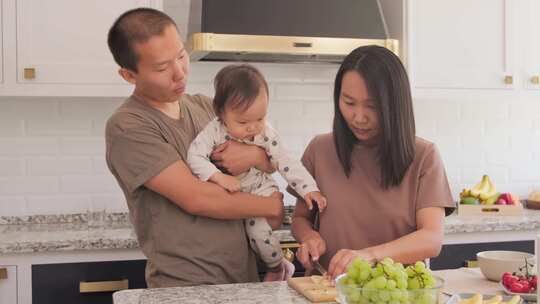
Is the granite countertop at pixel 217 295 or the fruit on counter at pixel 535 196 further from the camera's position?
the fruit on counter at pixel 535 196

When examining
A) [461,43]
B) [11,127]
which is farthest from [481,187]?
[11,127]

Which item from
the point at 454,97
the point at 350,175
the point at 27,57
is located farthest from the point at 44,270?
the point at 454,97

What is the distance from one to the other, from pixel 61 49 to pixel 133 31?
1194 millimetres

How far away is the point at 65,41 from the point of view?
3.10m

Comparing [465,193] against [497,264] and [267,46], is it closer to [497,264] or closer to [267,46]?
[267,46]

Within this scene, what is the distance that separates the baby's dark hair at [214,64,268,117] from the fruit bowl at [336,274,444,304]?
2.67ft

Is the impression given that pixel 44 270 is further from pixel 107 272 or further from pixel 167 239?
pixel 167 239

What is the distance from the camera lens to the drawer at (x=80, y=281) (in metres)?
2.88

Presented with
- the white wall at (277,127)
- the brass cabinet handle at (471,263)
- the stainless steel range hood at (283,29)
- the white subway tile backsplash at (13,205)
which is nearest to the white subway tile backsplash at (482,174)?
the white wall at (277,127)

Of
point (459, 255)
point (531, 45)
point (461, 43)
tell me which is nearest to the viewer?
point (459, 255)

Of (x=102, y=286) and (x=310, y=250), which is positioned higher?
(x=310, y=250)

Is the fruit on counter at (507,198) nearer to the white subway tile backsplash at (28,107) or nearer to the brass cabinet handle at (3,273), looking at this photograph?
the white subway tile backsplash at (28,107)

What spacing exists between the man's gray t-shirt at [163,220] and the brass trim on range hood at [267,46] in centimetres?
107

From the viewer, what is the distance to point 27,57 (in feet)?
10.1
